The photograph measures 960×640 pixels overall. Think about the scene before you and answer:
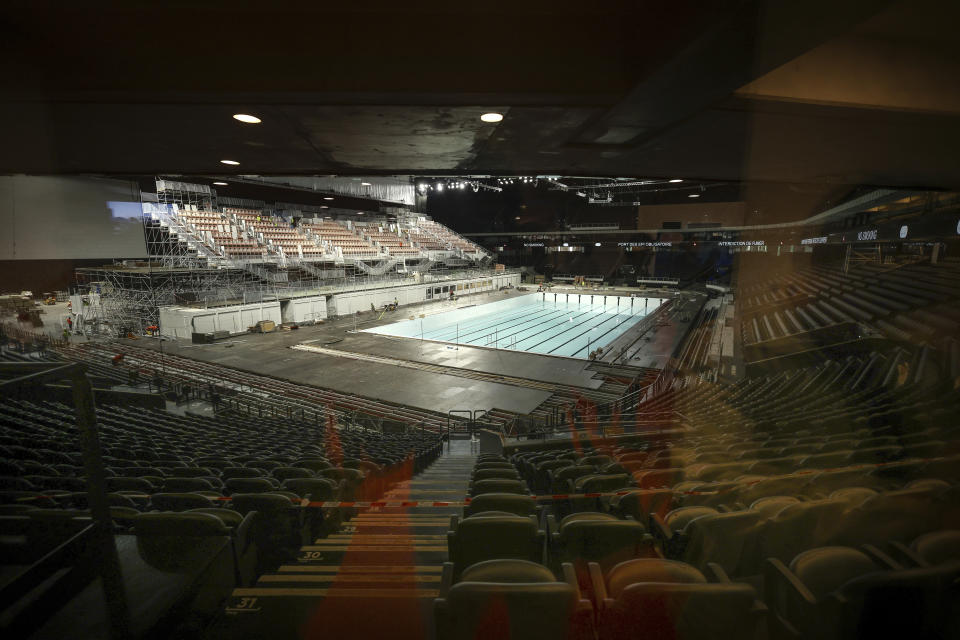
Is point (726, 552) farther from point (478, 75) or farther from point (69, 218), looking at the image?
point (69, 218)

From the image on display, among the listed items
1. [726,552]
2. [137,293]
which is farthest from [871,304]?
[137,293]

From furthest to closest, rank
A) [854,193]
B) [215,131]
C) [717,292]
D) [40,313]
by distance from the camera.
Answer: [717,292], [40,313], [854,193], [215,131]

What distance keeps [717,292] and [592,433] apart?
1269 inches

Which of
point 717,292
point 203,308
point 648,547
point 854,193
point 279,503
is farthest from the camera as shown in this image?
point 717,292

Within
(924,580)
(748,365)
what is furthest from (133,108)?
(748,365)

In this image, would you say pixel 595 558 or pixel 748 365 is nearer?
pixel 595 558

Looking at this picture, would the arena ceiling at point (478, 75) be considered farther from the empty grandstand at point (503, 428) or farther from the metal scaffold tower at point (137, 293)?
the metal scaffold tower at point (137, 293)

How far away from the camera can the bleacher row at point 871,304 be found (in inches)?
363

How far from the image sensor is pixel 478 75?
2.69 m

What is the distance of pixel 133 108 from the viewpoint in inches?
117

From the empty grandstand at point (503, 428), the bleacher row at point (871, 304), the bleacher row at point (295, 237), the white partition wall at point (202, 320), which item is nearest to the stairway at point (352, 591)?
the empty grandstand at point (503, 428)

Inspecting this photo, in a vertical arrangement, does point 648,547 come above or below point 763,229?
below

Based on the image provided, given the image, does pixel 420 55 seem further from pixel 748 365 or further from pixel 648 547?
pixel 748 365

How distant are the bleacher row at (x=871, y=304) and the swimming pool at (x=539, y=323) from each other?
763cm
